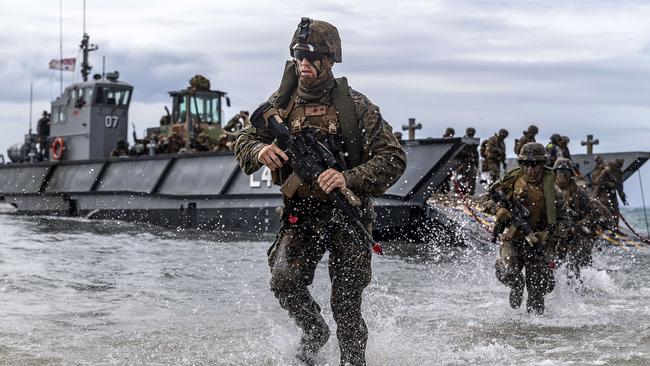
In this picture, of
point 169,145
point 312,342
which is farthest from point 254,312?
point 169,145

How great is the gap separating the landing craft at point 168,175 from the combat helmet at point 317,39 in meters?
13.4

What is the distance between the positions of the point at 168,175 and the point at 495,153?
757 cm

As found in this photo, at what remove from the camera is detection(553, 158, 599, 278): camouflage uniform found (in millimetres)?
11758

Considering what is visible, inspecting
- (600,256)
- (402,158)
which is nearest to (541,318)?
(402,158)

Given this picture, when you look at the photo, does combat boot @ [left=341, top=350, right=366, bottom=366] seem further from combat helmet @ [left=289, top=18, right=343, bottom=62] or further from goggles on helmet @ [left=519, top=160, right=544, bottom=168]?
goggles on helmet @ [left=519, top=160, right=544, bottom=168]

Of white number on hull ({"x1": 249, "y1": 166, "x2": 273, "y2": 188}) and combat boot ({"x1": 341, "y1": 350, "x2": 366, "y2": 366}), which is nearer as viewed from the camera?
combat boot ({"x1": 341, "y1": 350, "x2": 366, "y2": 366})

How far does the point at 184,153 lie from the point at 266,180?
10.5 feet

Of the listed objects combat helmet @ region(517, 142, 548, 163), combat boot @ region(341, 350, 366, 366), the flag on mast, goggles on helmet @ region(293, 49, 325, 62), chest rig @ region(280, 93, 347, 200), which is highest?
the flag on mast

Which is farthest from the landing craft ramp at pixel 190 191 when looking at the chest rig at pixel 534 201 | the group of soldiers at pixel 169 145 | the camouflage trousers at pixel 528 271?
the camouflage trousers at pixel 528 271

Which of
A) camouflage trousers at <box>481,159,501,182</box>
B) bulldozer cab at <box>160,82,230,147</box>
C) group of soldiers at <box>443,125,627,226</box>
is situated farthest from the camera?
bulldozer cab at <box>160,82,230,147</box>

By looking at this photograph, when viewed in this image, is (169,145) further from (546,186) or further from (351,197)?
(351,197)

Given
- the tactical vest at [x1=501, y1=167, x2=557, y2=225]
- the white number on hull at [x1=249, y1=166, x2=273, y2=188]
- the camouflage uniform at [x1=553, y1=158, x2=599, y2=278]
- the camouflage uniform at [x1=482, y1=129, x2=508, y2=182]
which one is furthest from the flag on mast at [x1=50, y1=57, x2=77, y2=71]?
the tactical vest at [x1=501, y1=167, x2=557, y2=225]

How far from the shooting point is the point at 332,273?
5.62 meters

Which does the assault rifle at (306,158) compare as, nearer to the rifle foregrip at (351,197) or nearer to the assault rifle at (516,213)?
the rifle foregrip at (351,197)
